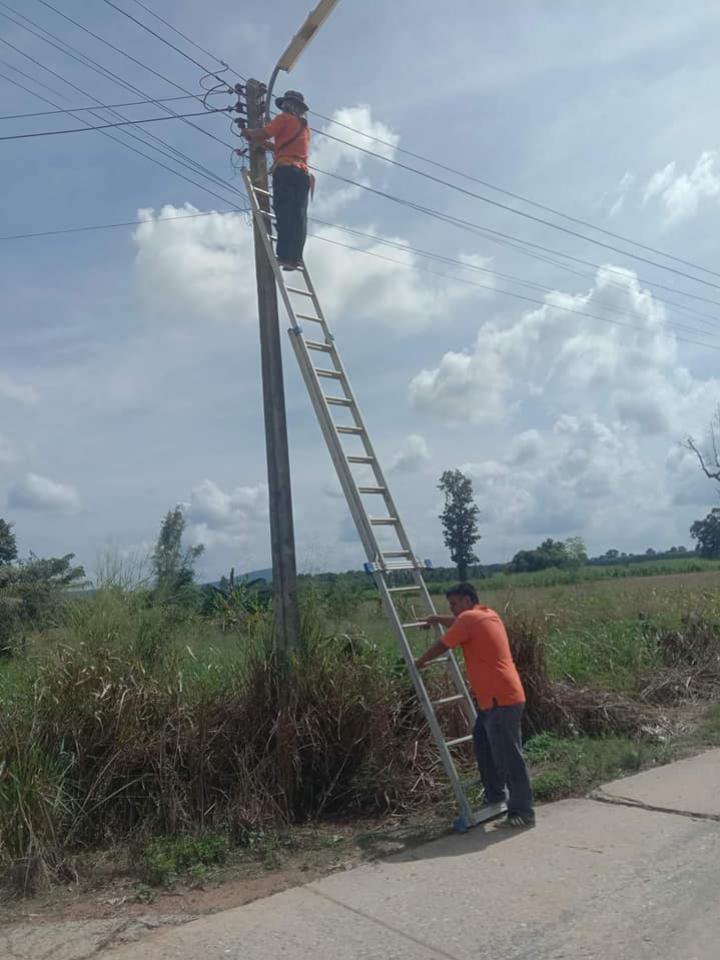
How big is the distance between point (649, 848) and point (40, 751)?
4198mm

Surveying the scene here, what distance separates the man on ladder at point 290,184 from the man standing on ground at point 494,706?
12.0 feet

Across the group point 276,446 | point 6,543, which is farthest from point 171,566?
point 6,543

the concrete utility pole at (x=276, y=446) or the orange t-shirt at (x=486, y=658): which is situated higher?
the concrete utility pole at (x=276, y=446)

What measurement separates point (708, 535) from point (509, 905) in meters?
61.2

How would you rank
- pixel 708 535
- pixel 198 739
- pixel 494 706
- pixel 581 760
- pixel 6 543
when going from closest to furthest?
pixel 494 706
pixel 198 739
pixel 581 760
pixel 6 543
pixel 708 535

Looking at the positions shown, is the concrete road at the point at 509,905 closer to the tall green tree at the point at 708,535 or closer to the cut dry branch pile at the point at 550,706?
the cut dry branch pile at the point at 550,706

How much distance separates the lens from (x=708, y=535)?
205ft

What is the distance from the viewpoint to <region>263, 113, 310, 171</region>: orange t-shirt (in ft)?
28.5

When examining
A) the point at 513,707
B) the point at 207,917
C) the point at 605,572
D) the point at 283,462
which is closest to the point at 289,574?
the point at 283,462

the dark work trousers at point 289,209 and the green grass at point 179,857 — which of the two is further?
the dark work trousers at point 289,209

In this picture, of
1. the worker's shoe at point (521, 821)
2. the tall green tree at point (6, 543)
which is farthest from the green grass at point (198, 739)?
the tall green tree at point (6, 543)

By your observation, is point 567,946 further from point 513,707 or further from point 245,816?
point 245,816

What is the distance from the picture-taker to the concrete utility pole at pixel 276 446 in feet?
26.7

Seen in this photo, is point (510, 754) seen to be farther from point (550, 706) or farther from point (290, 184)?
point (290, 184)
